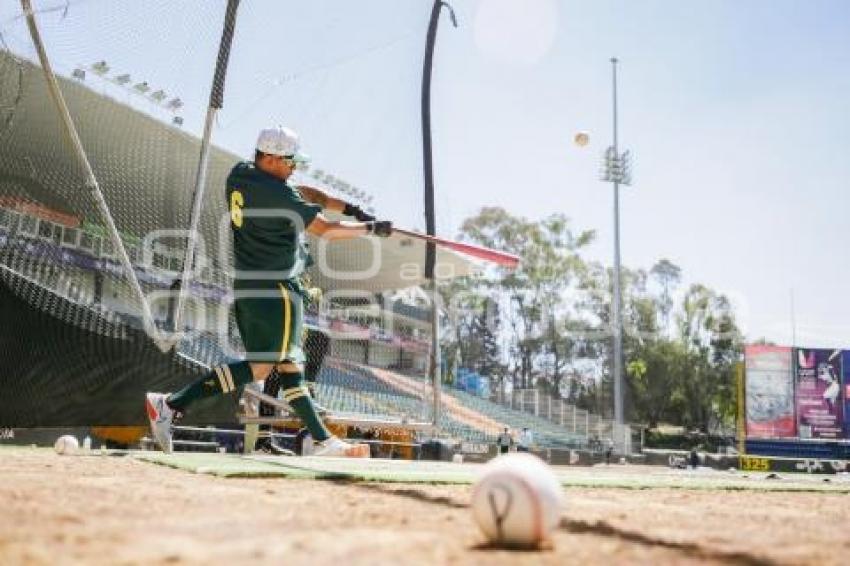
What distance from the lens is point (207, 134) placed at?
732 cm

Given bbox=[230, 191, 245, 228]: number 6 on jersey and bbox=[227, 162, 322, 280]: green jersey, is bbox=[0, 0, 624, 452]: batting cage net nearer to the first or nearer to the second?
bbox=[227, 162, 322, 280]: green jersey

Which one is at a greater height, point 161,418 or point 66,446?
point 161,418

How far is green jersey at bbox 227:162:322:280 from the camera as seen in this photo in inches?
200

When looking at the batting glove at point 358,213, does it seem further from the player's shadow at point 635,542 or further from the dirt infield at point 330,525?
the player's shadow at point 635,542

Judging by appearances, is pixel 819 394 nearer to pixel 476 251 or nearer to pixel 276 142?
pixel 476 251

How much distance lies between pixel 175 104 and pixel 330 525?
8.58 metres

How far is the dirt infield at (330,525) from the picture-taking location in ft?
6.23

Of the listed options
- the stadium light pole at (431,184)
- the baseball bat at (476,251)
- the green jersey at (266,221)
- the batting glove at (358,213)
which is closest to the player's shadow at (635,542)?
the green jersey at (266,221)

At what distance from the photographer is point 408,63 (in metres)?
10.3

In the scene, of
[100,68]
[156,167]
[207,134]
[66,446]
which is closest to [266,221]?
[66,446]

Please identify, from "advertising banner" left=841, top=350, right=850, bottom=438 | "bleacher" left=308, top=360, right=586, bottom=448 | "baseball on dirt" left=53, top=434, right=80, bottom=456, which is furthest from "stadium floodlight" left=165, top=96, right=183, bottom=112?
"advertising banner" left=841, top=350, right=850, bottom=438

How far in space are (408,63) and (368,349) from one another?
12.6m

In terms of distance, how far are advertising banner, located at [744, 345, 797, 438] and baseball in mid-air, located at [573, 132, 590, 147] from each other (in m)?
11.4

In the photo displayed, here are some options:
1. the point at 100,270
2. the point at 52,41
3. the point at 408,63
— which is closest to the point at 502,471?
the point at 52,41
